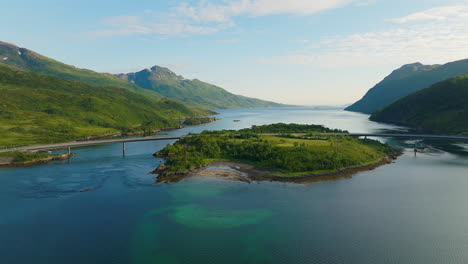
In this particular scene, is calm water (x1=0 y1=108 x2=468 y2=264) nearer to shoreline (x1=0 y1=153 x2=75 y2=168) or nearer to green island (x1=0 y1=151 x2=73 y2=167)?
shoreline (x1=0 y1=153 x2=75 y2=168)

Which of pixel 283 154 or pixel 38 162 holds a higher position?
pixel 283 154

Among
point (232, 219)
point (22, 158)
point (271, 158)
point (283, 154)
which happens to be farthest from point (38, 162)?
point (283, 154)

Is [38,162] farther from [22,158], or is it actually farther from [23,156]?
[23,156]

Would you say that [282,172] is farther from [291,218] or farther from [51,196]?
[51,196]

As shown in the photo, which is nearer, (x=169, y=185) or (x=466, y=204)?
(x=466, y=204)

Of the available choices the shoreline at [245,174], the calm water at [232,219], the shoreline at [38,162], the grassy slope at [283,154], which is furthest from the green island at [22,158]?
the shoreline at [245,174]

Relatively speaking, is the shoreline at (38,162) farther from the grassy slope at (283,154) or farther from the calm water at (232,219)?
the grassy slope at (283,154)

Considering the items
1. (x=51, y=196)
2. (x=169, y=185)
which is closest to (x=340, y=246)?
(x=169, y=185)
